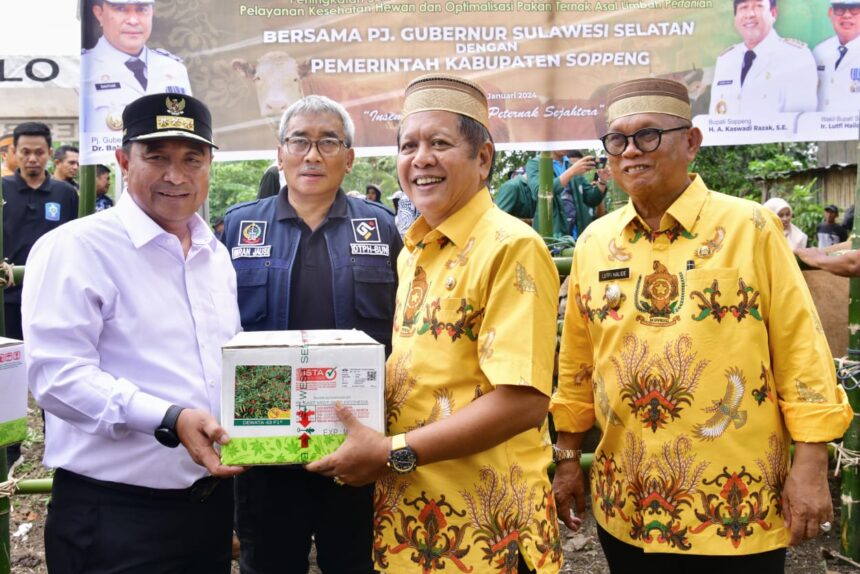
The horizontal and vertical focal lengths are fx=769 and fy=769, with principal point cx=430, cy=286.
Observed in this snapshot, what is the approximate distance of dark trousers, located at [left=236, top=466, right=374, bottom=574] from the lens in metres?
2.39

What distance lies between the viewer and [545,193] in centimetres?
350

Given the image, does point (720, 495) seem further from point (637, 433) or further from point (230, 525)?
point (230, 525)

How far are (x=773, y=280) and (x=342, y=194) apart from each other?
1424mm

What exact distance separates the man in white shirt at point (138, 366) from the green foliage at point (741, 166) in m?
9.96

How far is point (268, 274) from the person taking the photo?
8.29ft

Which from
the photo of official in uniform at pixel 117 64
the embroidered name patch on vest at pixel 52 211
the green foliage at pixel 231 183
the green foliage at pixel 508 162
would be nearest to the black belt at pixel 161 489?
the photo of official in uniform at pixel 117 64

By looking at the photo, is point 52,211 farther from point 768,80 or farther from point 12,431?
point 768,80

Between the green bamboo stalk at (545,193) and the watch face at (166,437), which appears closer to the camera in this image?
the watch face at (166,437)

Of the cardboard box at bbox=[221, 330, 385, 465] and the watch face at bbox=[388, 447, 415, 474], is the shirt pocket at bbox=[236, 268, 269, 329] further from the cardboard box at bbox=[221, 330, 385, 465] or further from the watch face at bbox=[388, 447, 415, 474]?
the watch face at bbox=[388, 447, 415, 474]

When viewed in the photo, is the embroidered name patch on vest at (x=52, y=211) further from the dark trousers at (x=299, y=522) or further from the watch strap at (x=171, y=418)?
the watch strap at (x=171, y=418)

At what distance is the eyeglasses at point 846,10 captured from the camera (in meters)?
3.34

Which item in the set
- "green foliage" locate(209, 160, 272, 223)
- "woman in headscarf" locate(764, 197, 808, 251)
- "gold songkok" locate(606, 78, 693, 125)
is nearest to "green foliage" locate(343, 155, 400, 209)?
"green foliage" locate(209, 160, 272, 223)

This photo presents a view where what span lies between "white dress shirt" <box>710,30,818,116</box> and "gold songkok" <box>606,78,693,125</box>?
1354 millimetres

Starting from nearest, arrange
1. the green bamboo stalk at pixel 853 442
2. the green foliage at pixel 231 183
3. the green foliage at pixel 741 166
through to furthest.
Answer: the green bamboo stalk at pixel 853 442
the green foliage at pixel 741 166
the green foliage at pixel 231 183
